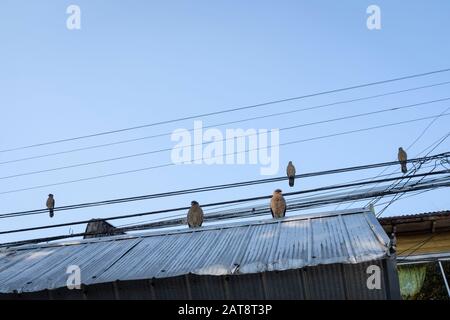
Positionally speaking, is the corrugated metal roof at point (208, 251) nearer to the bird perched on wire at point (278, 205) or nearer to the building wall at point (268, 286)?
the building wall at point (268, 286)

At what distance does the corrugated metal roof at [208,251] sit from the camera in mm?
7625

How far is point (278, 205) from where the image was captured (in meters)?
11.8

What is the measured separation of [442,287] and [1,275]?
1195cm

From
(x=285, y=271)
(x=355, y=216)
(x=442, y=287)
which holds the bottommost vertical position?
(x=442, y=287)

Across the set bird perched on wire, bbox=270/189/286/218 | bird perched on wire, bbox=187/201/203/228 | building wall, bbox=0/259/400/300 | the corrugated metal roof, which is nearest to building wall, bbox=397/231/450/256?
bird perched on wire, bbox=270/189/286/218

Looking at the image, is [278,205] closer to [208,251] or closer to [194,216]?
[194,216]

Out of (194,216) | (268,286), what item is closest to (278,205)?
(194,216)

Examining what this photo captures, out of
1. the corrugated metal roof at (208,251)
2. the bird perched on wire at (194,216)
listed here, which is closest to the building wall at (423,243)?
the corrugated metal roof at (208,251)

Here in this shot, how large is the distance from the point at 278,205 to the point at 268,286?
14.2 ft

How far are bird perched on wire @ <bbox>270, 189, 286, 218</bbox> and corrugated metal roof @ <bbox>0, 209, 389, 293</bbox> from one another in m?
1.36

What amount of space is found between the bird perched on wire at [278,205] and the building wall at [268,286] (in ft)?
14.1
